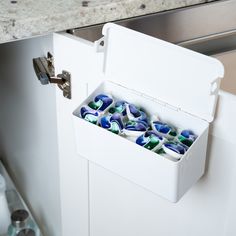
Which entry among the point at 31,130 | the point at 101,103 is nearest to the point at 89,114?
the point at 101,103

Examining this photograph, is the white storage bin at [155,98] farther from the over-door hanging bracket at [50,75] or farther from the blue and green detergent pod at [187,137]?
the over-door hanging bracket at [50,75]

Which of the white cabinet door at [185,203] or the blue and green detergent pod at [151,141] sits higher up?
the blue and green detergent pod at [151,141]

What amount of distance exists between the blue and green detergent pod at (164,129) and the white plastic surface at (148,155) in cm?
2

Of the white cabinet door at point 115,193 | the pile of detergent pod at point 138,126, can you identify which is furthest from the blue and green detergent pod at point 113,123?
the white cabinet door at point 115,193

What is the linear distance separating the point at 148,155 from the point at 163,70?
0.13m

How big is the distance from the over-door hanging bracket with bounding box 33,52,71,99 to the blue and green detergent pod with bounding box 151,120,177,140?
0.24m

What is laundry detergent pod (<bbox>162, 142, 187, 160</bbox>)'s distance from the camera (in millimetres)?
740

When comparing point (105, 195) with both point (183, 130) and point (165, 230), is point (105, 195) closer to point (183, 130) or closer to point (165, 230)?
point (165, 230)

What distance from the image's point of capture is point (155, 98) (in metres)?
0.83

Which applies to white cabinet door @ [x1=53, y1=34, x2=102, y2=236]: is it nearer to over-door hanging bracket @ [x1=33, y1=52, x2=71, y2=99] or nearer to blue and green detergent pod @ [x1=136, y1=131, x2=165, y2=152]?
over-door hanging bracket @ [x1=33, y1=52, x2=71, y2=99]

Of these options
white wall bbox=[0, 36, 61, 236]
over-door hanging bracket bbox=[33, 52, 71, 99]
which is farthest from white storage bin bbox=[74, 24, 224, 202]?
white wall bbox=[0, 36, 61, 236]

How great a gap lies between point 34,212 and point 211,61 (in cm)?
88

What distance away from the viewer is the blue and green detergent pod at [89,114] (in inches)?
32.1

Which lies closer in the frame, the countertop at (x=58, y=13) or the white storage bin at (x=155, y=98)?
the white storage bin at (x=155, y=98)
